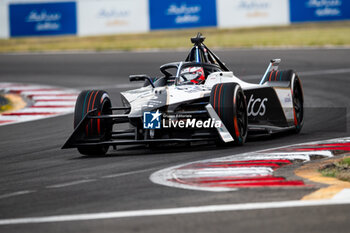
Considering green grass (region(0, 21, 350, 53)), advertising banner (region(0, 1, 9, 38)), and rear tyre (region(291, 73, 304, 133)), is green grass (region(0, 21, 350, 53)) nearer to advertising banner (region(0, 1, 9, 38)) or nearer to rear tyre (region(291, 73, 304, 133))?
advertising banner (region(0, 1, 9, 38))

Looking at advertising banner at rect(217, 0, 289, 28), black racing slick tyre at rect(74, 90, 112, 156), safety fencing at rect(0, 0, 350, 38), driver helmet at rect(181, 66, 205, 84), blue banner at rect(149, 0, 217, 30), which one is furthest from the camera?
blue banner at rect(149, 0, 217, 30)

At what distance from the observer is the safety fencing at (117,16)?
97.7ft

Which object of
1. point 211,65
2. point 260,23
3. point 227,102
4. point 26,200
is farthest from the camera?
point 260,23

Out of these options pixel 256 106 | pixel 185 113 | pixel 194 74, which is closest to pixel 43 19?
pixel 194 74

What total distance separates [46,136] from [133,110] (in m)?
3.13

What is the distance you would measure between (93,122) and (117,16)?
21.1 metres

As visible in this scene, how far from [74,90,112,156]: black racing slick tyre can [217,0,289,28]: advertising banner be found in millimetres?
19416

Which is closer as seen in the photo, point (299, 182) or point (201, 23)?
point (299, 182)

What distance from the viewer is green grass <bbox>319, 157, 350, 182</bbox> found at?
24.7 feet

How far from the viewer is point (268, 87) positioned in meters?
11.5

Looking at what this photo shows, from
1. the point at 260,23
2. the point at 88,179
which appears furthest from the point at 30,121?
the point at 260,23

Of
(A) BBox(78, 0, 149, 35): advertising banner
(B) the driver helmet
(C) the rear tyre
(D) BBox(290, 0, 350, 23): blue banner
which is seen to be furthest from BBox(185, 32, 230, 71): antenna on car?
(A) BBox(78, 0, 149, 35): advertising banner

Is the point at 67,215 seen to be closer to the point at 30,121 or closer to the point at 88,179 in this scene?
the point at 88,179

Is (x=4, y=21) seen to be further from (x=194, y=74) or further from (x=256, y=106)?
(x=256, y=106)
